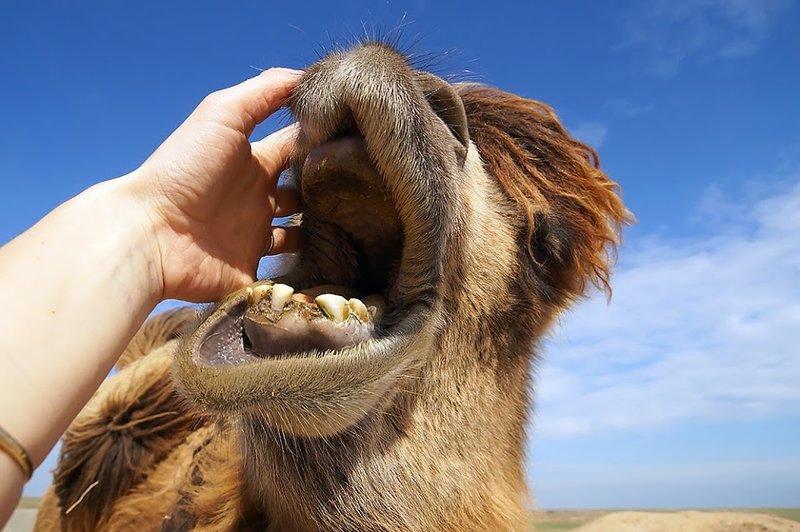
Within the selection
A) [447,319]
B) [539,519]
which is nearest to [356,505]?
[447,319]

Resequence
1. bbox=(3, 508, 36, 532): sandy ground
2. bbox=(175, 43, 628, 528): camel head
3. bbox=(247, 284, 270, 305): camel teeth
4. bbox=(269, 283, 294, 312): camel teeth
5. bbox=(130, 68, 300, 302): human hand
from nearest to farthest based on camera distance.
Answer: bbox=(175, 43, 628, 528): camel head
bbox=(269, 283, 294, 312): camel teeth
bbox=(247, 284, 270, 305): camel teeth
bbox=(130, 68, 300, 302): human hand
bbox=(3, 508, 36, 532): sandy ground

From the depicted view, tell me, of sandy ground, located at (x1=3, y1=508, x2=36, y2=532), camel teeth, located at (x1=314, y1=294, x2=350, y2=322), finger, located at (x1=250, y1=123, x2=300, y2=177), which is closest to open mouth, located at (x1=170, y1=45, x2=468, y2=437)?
camel teeth, located at (x1=314, y1=294, x2=350, y2=322)

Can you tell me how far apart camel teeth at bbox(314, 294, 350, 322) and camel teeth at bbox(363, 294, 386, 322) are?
173 millimetres

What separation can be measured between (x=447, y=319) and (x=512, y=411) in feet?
2.14

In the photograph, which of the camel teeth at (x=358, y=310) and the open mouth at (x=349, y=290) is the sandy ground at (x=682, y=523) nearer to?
the open mouth at (x=349, y=290)

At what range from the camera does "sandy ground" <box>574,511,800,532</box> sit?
6.70 meters

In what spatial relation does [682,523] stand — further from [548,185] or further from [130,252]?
[130,252]

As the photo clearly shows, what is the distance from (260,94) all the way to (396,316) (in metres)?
1.01

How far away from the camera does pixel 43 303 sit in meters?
1.88

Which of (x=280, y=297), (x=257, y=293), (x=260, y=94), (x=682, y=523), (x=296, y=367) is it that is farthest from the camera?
(x=682, y=523)

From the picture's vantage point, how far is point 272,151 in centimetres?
290

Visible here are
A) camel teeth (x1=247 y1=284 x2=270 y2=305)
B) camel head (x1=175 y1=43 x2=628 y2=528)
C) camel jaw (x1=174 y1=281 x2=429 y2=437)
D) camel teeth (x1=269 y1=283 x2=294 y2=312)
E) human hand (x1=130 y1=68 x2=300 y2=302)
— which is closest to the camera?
camel jaw (x1=174 y1=281 x2=429 y2=437)

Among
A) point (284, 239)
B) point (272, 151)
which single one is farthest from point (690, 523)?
point (272, 151)

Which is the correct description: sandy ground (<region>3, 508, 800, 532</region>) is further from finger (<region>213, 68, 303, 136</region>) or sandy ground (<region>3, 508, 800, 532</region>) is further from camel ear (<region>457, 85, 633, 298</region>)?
camel ear (<region>457, 85, 633, 298</region>)
